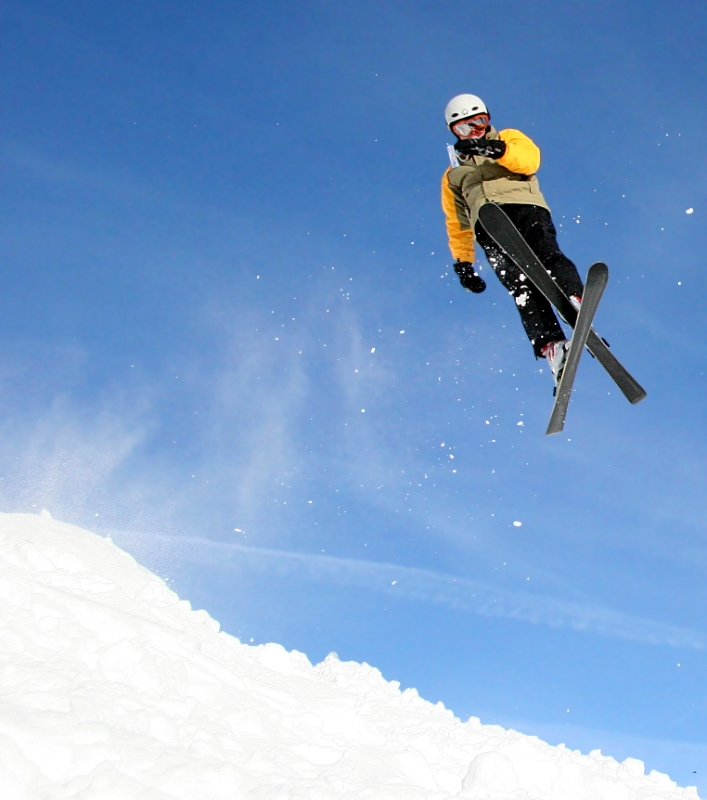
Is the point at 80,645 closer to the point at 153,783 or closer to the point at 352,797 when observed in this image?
the point at 153,783

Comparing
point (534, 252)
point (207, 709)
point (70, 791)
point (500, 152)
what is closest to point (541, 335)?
point (534, 252)

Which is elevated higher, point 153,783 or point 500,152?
point 500,152

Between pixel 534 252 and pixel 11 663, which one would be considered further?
pixel 534 252

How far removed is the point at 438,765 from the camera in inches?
224

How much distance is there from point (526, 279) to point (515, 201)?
0.81 metres

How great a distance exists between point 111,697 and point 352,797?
1720mm

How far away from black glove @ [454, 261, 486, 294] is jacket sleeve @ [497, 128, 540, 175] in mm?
1584

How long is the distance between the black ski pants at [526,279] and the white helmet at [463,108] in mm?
994

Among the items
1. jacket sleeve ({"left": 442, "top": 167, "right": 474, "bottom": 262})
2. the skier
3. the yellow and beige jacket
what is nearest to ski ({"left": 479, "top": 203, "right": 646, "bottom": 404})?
the skier

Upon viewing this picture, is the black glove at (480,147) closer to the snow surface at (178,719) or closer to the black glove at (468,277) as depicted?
the black glove at (468,277)

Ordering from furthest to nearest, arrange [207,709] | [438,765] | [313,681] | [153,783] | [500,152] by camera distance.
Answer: [313,681] → [500,152] → [438,765] → [207,709] → [153,783]

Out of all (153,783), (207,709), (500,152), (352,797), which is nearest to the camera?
(153,783)

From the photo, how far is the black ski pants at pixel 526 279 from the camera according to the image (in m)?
6.64

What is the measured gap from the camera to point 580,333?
20.3 feet
